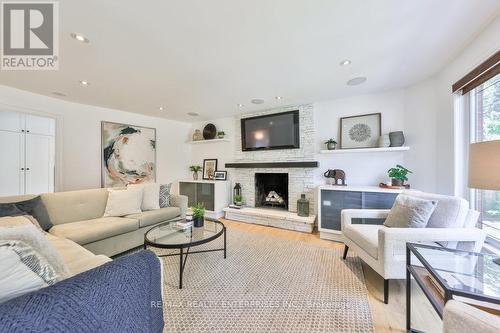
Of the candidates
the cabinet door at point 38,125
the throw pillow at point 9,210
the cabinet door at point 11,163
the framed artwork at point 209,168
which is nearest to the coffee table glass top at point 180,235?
the throw pillow at point 9,210

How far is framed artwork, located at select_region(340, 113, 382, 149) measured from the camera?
125 inches

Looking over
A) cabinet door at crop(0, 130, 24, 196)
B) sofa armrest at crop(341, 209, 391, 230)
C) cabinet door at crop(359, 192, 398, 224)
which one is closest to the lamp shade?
sofa armrest at crop(341, 209, 391, 230)

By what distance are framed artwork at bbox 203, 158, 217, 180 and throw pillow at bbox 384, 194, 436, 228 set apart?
365 cm

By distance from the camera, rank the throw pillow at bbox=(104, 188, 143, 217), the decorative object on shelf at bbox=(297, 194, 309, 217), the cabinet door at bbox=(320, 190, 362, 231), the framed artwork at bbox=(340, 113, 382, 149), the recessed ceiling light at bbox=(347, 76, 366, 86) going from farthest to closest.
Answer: the decorative object on shelf at bbox=(297, 194, 309, 217), the framed artwork at bbox=(340, 113, 382, 149), the cabinet door at bbox=(320, 190, 362, 231), the throw pillow at bbox=(104, 188, 143, 217), the recessed ceiling light at bbox=(347, 76, 366, 86)

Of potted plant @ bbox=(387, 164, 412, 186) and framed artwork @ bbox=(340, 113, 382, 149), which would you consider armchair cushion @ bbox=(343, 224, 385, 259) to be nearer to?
potted plant @ bbox=(387, 164, 412, 186)

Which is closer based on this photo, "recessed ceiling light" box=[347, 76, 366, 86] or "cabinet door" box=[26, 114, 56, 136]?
"recessed ceiling light" box=[347, 76, 366, 86]

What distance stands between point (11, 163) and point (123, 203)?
303 cm

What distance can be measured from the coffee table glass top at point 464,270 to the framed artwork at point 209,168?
13.2 feet

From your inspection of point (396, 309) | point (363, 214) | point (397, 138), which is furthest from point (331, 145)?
point (396, 309)

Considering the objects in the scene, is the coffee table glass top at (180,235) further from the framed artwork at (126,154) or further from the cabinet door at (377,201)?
the framed artwork at (126,154)

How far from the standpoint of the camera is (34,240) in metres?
0.98

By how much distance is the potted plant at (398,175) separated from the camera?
2820 mm

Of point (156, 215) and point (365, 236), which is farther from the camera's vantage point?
point (156, 215)

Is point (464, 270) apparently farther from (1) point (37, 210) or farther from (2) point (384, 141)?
(1) point (37, 210)
